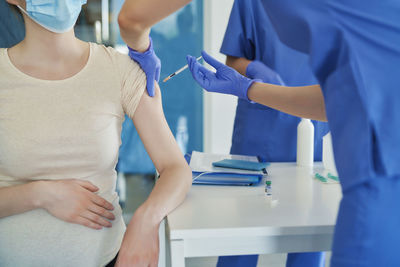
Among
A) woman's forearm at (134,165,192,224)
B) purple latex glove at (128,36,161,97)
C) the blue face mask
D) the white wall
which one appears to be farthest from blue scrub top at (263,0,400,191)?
the white wall

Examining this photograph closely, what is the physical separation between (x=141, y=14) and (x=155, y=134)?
38 centimetres

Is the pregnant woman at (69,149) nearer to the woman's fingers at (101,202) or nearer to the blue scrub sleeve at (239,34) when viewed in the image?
the woman's fingers at (101,202)

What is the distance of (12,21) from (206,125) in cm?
153

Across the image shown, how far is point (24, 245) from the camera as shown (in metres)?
0.97

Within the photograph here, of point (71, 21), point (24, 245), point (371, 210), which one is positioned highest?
point (71, 21)

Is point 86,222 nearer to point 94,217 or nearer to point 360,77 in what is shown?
point 94,217

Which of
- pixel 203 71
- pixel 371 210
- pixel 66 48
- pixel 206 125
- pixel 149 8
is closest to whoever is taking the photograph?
pixel 371 210

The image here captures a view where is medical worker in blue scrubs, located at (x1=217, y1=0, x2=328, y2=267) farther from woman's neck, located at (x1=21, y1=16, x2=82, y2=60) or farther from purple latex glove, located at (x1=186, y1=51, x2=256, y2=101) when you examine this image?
woman's neck, located at (x1=21, y1=16, x2=82, y2=60)

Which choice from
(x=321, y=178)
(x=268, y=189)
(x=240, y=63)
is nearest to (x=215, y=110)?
(x=240, y=63)

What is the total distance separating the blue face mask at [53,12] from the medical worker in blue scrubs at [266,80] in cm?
78

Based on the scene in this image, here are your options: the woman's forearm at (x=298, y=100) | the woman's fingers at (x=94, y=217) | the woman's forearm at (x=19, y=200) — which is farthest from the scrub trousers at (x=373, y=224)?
the woman's forearm at (x=19, y=200)

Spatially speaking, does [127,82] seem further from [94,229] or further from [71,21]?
[94,229]

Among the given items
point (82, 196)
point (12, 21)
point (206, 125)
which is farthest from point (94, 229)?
point (206, 125)

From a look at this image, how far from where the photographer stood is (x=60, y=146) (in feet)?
3.36
